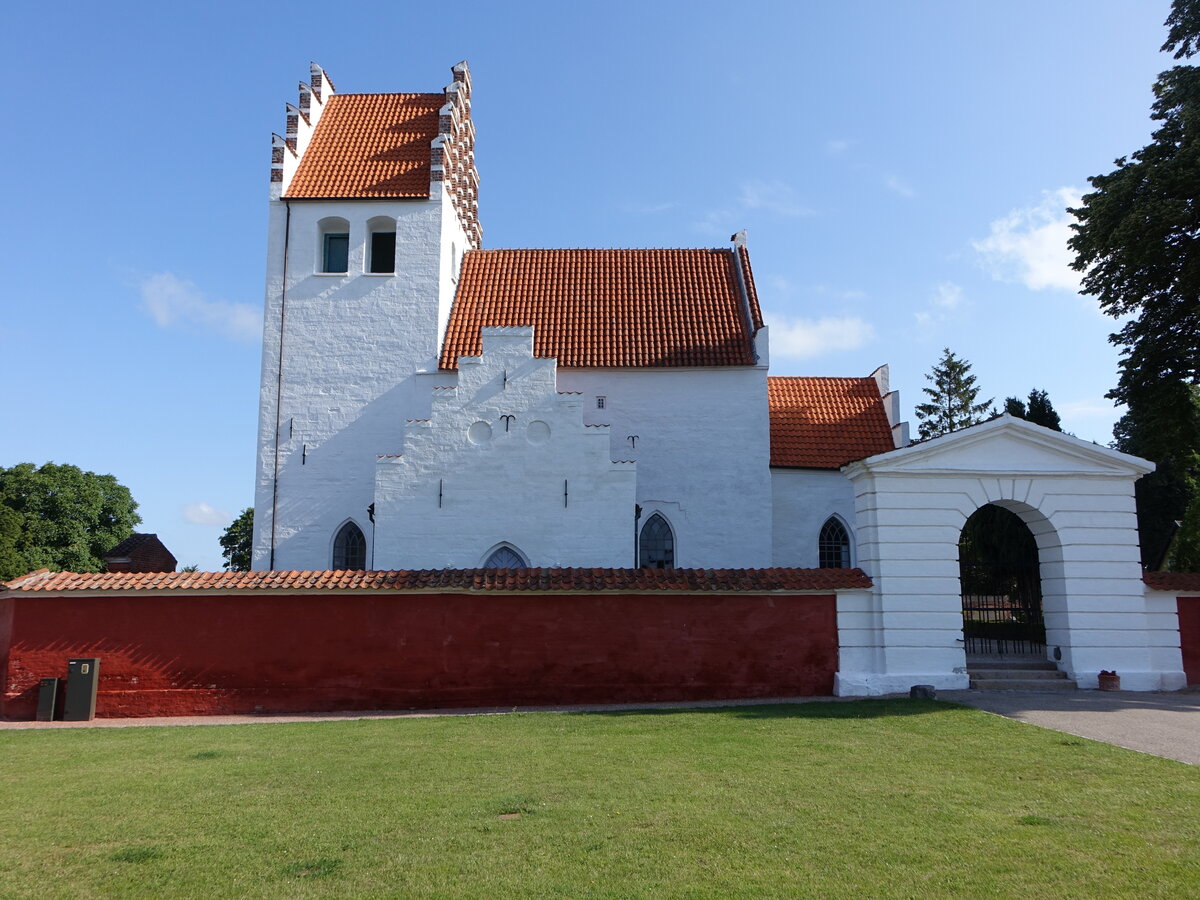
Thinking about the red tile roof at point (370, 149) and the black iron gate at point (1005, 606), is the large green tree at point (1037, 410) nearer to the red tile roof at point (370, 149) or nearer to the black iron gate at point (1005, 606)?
the black iron gate at point (1005, 606)

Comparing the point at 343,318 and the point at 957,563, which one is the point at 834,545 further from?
the point at 343,318

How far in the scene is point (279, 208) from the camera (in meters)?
24.3

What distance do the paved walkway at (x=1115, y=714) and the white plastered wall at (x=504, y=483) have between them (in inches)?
335

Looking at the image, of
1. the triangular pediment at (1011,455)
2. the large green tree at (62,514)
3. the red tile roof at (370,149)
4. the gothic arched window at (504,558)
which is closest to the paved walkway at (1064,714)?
the triangular pediment at (1011,455)

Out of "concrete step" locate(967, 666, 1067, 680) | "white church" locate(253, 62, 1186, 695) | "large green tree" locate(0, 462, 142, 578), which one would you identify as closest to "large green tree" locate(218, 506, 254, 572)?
"large green tree" locate(0, 462, 142, 578)

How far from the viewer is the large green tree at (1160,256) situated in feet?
59.5

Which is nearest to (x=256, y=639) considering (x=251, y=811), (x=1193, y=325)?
(x=251, y=811)

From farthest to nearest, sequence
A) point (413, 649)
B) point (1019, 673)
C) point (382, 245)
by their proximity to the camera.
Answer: point (382, 245)
point (1019, 673)
point (413, 649)

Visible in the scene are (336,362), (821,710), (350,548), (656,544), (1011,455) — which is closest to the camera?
(821,710)

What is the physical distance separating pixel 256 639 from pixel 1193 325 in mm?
21033

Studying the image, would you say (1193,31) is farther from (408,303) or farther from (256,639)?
(256,639)

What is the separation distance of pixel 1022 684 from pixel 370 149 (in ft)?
70.0

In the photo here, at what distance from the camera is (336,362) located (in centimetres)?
2366

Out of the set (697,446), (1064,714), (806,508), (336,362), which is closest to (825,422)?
(806,508)
